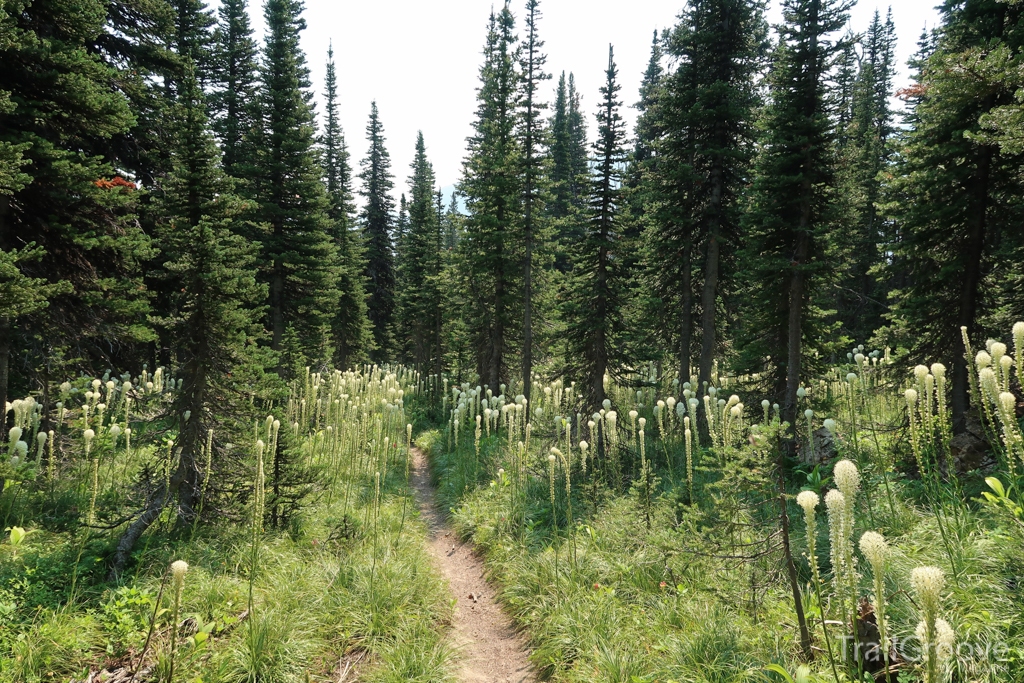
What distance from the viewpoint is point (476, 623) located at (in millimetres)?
5734

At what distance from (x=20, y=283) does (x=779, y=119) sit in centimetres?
1346

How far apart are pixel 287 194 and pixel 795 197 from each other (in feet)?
52.9

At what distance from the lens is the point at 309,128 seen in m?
16.4

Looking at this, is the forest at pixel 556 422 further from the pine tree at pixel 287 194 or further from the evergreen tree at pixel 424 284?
the evergreen tree at pixel 424 284

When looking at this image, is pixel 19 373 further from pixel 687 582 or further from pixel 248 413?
pixel 687 582

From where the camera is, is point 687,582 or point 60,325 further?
point 60,325

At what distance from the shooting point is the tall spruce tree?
12297 millimetres

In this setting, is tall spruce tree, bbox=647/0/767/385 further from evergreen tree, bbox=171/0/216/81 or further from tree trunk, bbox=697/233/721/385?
evergreen tree, bbox=171/0/216/81

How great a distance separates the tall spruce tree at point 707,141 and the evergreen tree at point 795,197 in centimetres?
186

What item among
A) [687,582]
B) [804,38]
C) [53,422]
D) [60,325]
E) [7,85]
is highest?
[804,38]

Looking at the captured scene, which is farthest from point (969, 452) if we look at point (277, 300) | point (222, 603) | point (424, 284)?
point (424, 284)

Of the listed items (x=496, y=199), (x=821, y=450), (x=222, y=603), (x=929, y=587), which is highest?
(x=496, y=199)

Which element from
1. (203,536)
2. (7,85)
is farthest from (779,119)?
(7,85)

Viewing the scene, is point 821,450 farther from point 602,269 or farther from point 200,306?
point 200,306
